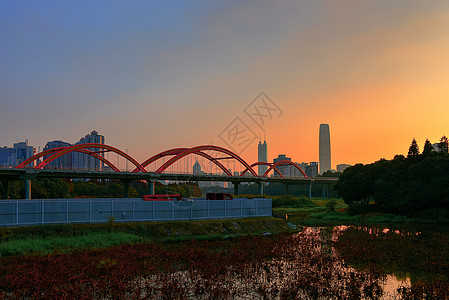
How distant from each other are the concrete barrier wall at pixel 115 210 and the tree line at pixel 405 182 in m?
30.3

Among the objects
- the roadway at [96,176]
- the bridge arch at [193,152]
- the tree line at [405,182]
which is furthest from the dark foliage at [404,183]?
the bridge arch at [193,152]

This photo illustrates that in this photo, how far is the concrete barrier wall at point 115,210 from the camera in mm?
32062

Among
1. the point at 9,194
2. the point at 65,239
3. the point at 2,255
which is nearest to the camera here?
the point at 2,255

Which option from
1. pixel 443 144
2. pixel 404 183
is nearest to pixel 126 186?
pixel 404 183

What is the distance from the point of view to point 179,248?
30531 mm

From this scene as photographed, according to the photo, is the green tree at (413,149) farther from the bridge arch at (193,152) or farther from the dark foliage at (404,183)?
the bridge arch at (193,152)

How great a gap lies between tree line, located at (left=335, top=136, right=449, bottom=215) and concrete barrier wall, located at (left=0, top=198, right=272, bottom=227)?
99.5 ft

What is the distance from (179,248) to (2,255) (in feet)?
42.4

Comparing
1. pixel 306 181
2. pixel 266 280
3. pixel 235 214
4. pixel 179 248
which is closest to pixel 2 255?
pixel 179 248

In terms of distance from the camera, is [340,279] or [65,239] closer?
[340,279]

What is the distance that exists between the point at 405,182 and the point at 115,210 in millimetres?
52704

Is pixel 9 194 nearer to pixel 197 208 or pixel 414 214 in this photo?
pixel 197 208

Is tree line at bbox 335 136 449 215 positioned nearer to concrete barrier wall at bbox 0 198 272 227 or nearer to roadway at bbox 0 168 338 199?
concrete barrier wall at bbox 0 198 272 227

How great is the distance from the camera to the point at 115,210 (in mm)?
36594
